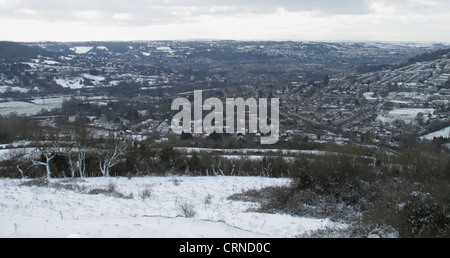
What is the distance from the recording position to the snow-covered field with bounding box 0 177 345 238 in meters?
5.61

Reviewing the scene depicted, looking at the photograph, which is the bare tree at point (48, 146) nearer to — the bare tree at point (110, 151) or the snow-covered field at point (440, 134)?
the bare tree at point (110, 151)

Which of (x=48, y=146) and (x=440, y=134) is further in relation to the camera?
(x=440, y=134)

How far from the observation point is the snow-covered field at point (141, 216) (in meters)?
5.61

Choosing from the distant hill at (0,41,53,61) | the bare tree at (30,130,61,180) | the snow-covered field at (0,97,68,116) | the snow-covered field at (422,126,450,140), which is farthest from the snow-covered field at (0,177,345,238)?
the distant hill at (0,41,53,61)

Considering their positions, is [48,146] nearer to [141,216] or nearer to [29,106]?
[141,216]

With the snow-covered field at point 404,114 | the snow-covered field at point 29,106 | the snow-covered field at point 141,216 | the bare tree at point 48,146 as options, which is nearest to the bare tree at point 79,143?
the bare tree at point 48,146

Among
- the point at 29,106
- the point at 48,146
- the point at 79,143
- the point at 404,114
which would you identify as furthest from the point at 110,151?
the point at 29,106

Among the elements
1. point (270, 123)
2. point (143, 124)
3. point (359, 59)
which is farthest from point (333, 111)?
point (359, 59)

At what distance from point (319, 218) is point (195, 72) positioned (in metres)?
86.7

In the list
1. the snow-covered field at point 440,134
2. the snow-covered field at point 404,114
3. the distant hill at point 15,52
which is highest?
the distant hill at point 15,52

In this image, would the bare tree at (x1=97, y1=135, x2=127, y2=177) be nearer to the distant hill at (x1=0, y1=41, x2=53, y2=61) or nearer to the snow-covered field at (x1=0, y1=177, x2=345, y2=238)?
the snow-covered field at (x1=0, y1=177, x2=345, y2=238)

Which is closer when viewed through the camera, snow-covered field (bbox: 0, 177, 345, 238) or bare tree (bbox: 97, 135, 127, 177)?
snow-covered field (bbox: 0, 177, 345, 238)

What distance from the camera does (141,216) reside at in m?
7.33
